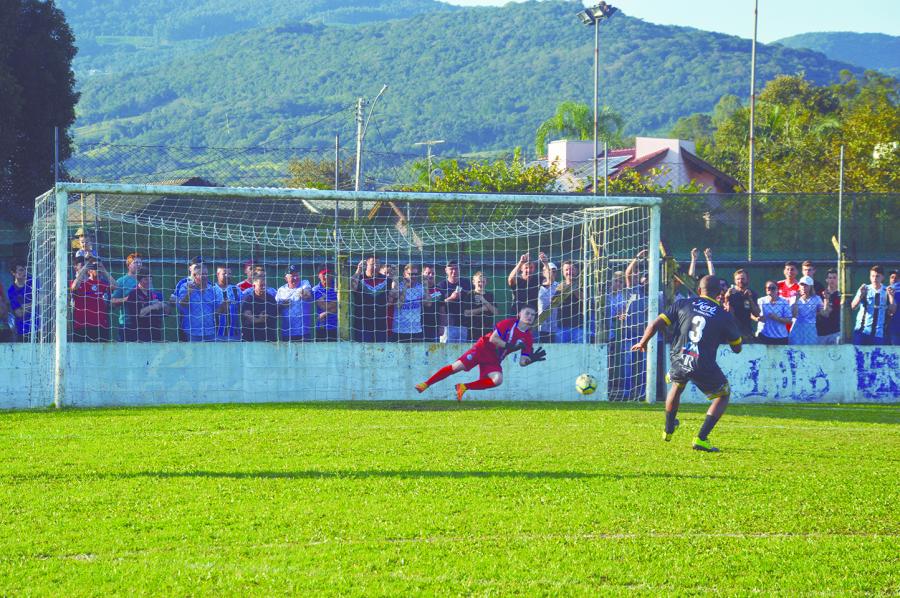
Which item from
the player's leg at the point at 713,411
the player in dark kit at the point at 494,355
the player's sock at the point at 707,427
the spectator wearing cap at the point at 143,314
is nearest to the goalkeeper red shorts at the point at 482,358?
the player in dark kit at the point at 494,355

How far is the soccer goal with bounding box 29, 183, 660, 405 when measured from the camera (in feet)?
43.4

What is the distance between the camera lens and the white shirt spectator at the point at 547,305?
47.9ft

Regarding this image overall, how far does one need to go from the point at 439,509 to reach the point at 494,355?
7132 mm

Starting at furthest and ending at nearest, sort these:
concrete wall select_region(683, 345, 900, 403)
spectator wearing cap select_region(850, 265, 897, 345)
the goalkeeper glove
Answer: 1. spectator wearing cap select_region(850, 265, 897, 345)
2. concrete wall select_region(683, 345, 900, 403)
3. the goalkeeper glove

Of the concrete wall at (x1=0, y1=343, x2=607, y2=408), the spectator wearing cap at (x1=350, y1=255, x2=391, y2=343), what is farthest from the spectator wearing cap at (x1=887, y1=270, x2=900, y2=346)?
the spectator wearing cap at (x1=350, y1=255, x2=391, y2=343)

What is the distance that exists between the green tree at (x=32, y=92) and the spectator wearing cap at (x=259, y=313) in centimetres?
1089

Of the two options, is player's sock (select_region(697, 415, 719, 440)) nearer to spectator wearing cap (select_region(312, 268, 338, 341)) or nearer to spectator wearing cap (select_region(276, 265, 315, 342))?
spectator wearing cap (select_region(312, 268, 338, 341))

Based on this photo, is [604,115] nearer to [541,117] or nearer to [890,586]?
[890,586]

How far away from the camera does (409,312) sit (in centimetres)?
1449

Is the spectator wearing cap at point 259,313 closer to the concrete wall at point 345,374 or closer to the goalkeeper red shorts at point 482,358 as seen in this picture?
the concrete wall at point 345,374

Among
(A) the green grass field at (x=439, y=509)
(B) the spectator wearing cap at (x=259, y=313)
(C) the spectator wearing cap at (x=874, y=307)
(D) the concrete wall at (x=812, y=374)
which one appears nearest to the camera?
(A) the green grass field at (x=439, y=509)

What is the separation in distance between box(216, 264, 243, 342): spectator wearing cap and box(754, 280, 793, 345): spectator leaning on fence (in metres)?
7.47

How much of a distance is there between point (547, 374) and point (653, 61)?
15148cm

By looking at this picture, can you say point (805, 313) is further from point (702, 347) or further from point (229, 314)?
point (229, 314)
